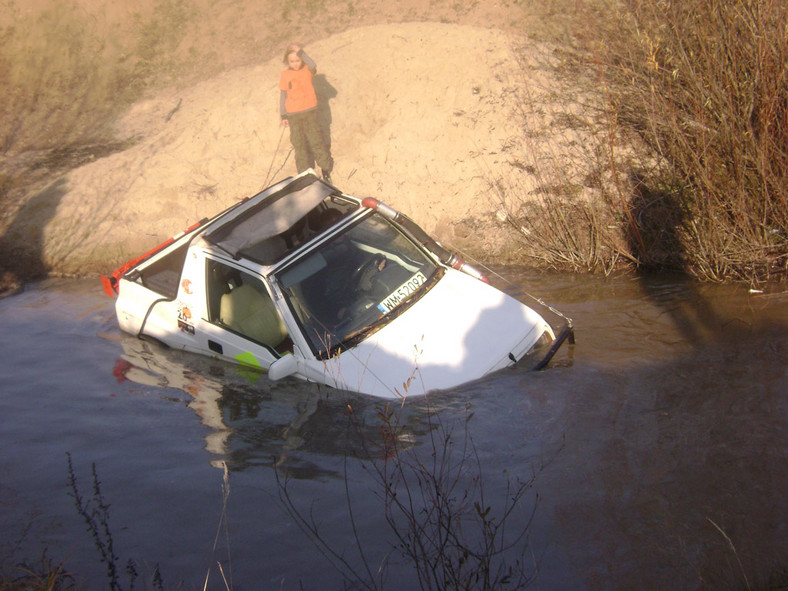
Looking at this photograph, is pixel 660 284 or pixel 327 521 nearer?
pixel 327 521

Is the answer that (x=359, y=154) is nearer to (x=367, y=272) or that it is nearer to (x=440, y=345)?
(x=367, y=272)

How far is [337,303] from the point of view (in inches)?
234

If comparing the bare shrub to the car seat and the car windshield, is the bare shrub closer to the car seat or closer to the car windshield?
the car windshield

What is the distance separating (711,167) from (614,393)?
2802 mm

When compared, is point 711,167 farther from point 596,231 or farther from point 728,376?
point 728,376

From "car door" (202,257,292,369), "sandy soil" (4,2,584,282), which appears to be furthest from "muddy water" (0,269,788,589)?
"sandy soil" (4,2,584,282)

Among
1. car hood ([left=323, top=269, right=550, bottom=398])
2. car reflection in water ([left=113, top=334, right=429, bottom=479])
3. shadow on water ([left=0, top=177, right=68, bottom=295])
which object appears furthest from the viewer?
shadow on water ([left=0, top=177, right=68, bottom=295])

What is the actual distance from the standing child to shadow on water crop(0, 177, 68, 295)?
411cm

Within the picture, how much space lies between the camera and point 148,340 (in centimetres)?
740

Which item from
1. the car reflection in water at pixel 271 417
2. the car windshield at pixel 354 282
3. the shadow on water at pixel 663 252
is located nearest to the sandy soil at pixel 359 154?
the shadow on water at pixel 663 252

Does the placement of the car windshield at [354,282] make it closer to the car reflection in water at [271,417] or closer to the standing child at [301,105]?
the car reflection in water at [271,417]

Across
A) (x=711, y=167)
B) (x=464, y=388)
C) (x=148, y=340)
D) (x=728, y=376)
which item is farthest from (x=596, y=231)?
(x=148, y=340)

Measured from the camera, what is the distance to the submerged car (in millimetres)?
5590

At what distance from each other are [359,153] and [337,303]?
623 cm
